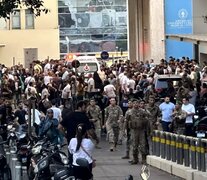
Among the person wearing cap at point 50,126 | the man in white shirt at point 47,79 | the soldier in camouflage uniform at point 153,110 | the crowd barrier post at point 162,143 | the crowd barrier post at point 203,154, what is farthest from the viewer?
the man in white shirt at point 47,79

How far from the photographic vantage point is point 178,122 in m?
24.1

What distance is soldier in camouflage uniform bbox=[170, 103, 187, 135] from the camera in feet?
78.2

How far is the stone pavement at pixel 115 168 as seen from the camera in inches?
761

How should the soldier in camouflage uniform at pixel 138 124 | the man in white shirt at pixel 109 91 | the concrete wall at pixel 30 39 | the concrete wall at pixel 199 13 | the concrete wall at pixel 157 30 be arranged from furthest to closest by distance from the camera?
1. the concrete wall at pixel 30 39
2. the concrete wall at pixel 157 30
3. the concrete wall at pixel 199 13
4. the man in white shirt at pixel 109 91
5. the soldier in camouflage uniform at pixel 138 124

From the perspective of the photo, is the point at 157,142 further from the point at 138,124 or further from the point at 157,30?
the point at 157,30

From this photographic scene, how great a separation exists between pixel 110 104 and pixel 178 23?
25566 millimetres

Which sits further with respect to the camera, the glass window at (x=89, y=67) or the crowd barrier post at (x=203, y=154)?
the glass window at (x=89, y=67)

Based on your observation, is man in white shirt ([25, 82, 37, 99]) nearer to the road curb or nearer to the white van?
the white van

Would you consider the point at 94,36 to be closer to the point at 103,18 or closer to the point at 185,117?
the point at 103,18

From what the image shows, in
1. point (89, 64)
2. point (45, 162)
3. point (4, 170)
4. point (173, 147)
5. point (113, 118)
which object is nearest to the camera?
point (45, 162)

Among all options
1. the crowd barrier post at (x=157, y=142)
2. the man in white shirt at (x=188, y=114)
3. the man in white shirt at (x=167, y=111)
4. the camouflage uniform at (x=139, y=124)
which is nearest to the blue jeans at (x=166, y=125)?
the man in white shirt at (x=167, y=111)

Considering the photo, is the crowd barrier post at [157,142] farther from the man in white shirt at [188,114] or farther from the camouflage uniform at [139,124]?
the man in white shirt at [188,114]

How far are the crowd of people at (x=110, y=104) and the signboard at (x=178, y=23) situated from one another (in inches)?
218

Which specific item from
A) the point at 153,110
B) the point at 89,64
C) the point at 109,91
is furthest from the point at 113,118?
the point at 89,64
